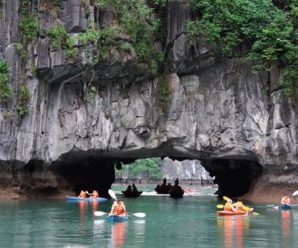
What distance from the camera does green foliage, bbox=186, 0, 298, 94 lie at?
1064 inches

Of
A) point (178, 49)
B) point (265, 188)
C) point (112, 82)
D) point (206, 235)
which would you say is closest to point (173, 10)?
point (178, 49)

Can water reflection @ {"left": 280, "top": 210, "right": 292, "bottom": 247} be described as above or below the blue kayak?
below

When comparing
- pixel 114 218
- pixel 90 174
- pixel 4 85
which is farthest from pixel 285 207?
pixel 90 174

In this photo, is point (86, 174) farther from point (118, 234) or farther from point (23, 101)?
point (118, 234)

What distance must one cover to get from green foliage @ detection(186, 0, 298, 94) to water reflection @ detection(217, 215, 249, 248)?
28.4 ft

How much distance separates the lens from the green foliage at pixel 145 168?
67438mm

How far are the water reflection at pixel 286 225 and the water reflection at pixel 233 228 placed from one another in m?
1.12

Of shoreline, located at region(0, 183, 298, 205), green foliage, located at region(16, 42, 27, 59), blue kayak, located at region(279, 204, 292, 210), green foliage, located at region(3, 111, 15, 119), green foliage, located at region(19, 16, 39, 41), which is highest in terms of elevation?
green foliage, located at region(19, 16, 39, 41)

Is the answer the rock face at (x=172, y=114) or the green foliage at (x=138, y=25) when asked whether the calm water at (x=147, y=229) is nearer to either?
the rock face at (x=172, y=114)

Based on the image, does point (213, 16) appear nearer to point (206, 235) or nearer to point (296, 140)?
point (296, 140)

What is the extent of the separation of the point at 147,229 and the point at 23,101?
1114cm

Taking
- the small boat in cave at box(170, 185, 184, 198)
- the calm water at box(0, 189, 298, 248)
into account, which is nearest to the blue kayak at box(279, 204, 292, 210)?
the calm water at box(0, 189, 298, 248)

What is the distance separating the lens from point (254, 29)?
27.6 m

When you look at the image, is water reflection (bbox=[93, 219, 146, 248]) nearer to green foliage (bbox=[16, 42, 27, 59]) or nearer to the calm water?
the calm water
